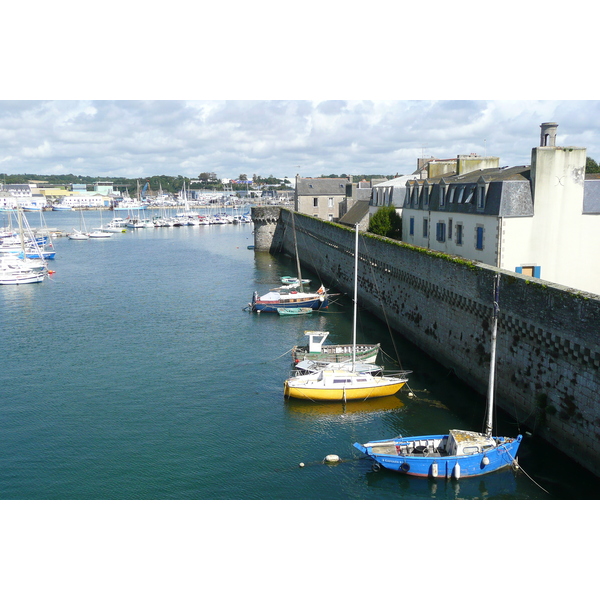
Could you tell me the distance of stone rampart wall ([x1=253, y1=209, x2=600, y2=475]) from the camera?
20641 mm

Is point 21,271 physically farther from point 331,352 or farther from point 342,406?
point 342,406

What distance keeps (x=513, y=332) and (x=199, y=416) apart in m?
14.2

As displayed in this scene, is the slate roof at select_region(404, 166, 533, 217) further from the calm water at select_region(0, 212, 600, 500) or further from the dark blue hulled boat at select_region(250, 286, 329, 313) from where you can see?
the dark blue hulled boat at select_region(250, 286, 329, 313)

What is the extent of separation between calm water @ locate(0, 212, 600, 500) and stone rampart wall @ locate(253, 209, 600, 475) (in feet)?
3.25

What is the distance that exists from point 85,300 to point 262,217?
44483 mm

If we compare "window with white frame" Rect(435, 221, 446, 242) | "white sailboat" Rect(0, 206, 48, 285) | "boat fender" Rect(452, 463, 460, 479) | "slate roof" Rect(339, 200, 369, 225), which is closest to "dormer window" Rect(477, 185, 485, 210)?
"window with white frame" Rect(435, 221, 446, 242)

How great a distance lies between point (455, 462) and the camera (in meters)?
21.2

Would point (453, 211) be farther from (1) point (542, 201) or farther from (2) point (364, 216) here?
(2) point (364, 216)

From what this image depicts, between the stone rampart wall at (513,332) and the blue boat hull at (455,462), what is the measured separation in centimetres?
225

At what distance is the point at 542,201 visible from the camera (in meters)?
31.1

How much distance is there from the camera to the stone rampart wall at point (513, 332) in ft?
67.7

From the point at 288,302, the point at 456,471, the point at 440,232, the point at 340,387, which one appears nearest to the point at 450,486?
the point at 456,471

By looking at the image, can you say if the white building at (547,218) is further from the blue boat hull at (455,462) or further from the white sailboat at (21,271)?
the white sailboat at (21,271)

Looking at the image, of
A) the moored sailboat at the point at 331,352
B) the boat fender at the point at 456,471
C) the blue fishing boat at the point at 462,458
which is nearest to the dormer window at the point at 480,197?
the moored sailboat at the point at 331,352
